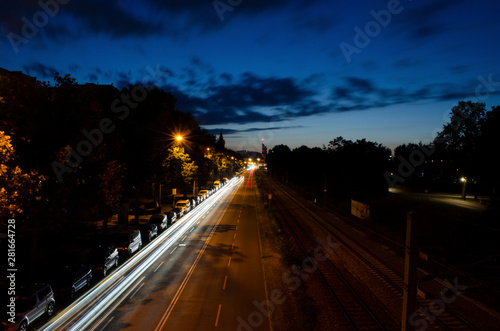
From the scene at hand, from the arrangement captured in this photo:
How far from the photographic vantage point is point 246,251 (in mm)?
24219

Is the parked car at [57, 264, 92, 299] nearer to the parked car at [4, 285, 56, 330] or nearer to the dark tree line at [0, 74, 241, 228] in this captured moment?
the parked car at [4, 285, 56, 330]

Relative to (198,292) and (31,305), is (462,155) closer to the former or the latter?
(198,292)

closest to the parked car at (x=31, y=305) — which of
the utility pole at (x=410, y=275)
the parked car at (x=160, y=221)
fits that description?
the utility pole at (x=410, y=275)

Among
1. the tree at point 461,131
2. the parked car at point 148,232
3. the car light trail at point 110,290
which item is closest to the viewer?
the car light trail at point 110,290

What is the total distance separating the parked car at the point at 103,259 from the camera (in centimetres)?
1780

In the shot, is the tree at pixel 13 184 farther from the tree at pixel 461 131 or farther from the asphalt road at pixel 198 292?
the tree at pixel 461 131

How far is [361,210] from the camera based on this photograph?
40688mm

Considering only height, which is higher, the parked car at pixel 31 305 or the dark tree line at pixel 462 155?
the dark tree line at pixel 462 155

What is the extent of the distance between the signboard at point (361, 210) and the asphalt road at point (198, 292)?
18188 mm

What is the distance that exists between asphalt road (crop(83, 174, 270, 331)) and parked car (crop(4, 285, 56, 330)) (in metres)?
2.26

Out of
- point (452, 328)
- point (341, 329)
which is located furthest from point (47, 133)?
point (452, 328)

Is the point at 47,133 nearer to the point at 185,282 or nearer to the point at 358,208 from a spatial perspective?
the point at 185,282

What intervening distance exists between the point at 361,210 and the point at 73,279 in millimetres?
34690

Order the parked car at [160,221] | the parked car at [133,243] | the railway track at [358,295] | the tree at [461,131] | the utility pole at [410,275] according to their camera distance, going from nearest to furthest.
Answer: the utility pole at [410,275] < the railway track at [358,295] < the parked car at [133,243] < the parked car at [160,221] < the tree at [461,131]
